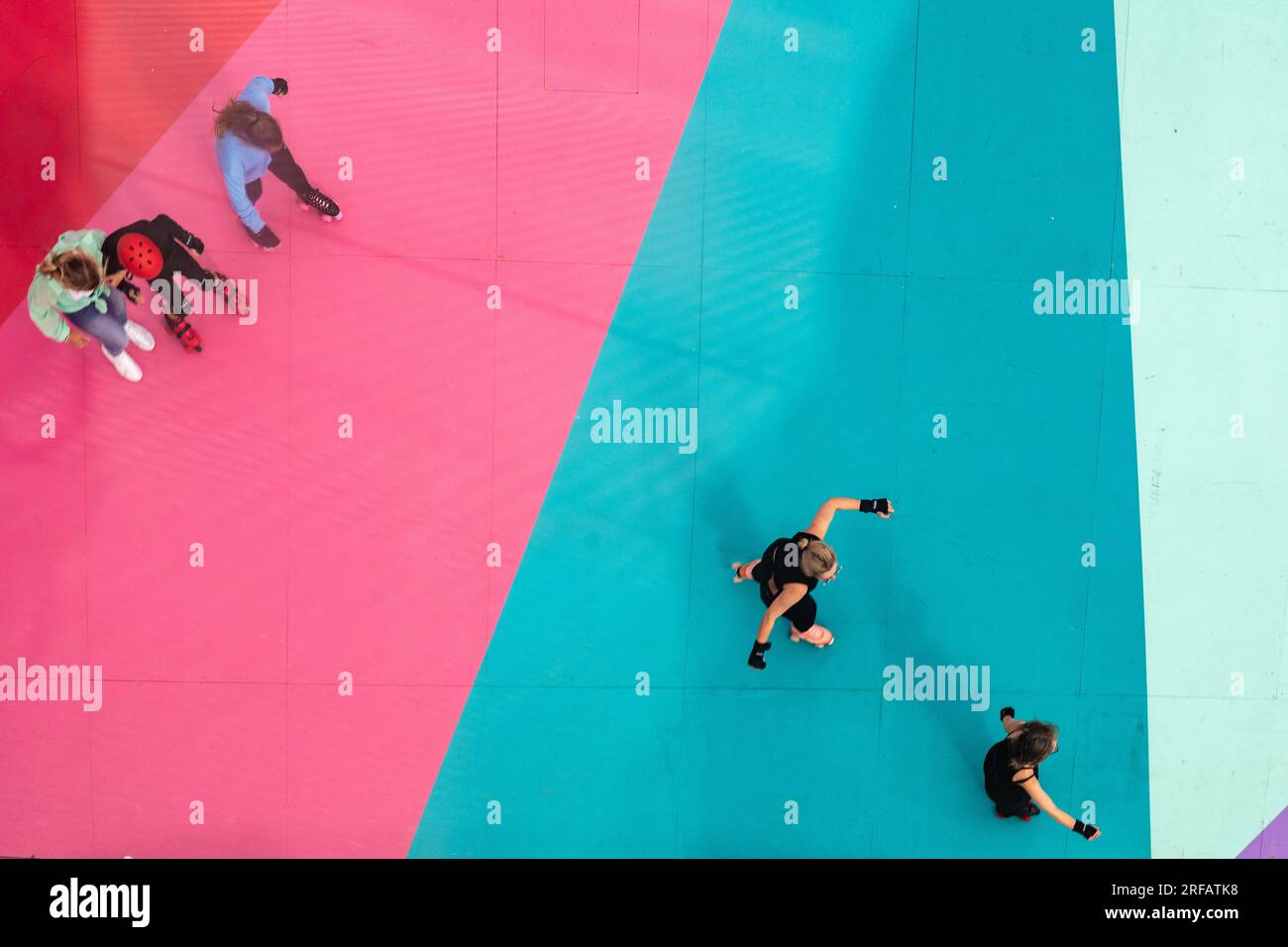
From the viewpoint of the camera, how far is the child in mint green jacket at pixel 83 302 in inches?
285

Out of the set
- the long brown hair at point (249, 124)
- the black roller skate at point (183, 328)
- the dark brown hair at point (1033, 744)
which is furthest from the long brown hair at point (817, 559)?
the black roller skate at point (183, 328)

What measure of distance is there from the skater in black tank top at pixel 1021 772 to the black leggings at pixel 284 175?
334 inches

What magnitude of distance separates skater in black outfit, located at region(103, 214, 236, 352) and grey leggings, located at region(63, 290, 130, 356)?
0.62 feet

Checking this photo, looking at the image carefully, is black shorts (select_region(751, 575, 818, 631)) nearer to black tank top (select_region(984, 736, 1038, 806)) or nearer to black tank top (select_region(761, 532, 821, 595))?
black tank top (select_region(761, 532, 821, 595))

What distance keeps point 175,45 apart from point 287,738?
22.9 feet

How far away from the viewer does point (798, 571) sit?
25.4 feet

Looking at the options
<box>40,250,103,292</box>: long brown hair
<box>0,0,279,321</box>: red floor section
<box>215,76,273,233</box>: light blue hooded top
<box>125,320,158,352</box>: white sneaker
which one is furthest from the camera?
<box>0,0,279,321</box>: red floor section

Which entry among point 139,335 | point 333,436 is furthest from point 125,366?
point 333,436

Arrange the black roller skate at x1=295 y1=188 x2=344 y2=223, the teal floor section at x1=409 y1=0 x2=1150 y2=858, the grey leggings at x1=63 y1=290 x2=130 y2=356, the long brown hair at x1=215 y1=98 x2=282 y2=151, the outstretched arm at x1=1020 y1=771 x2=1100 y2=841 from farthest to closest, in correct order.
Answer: the teal floor section at x1=409 y1=0 x2=1150 y2=858 → the black roller skate at x1=295 y1=188 x2=344 y2=223 → the outstretched arm at x1=1020 y1=771 x2=1100 y2=841 → the grey leggings at x1=63 y1=290 x2=130 y2=356 → the long brown hair at x1=215 y1=98 x2=282 y2=151

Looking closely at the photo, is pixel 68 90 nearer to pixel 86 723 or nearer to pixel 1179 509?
pixel 86 723

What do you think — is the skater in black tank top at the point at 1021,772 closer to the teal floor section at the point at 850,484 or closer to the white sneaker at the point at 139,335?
the teal floor section at the point at 850,484

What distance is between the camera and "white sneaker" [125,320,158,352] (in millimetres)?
8305

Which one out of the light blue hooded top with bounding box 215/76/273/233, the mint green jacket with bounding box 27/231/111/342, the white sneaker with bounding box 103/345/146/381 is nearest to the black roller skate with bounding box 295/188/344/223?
the light blue hooded top with bounding box 215/76/273/233
